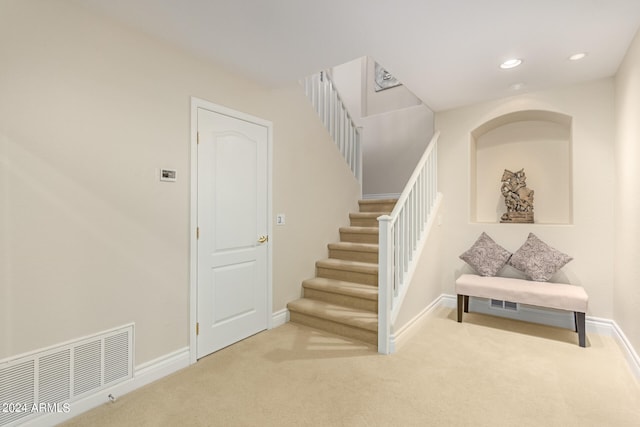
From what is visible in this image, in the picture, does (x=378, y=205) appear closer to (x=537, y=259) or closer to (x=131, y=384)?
(x=537, y=259)

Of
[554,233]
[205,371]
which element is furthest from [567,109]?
[205,371]

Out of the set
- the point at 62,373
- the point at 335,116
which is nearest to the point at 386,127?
the point at 335,116

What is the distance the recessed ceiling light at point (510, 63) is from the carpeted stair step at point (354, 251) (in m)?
2.13

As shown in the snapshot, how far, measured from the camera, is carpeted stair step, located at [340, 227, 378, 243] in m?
3.92

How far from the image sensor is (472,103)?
3721 mm

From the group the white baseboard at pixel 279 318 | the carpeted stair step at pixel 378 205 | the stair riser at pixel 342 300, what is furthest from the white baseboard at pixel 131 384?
the carpeted stair step at pixel 378 205

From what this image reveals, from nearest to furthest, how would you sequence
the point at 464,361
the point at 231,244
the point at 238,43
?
the point at 238,43 < the point at 464,361 < the point at 231,244

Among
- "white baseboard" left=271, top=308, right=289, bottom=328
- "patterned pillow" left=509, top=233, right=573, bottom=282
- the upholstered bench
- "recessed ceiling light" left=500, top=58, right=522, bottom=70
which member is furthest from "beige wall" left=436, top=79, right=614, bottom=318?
"white baseboard" left=271, top=308, right=289, bottom=328

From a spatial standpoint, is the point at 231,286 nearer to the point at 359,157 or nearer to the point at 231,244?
the point at 231,244

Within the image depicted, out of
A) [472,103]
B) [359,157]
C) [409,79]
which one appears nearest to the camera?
[409,79]

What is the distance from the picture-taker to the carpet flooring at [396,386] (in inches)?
71.1

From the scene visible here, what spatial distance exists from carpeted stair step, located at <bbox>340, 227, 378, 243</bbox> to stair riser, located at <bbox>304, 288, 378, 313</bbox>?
95cm

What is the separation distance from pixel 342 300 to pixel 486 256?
1752 mm

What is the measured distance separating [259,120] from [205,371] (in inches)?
88.4
